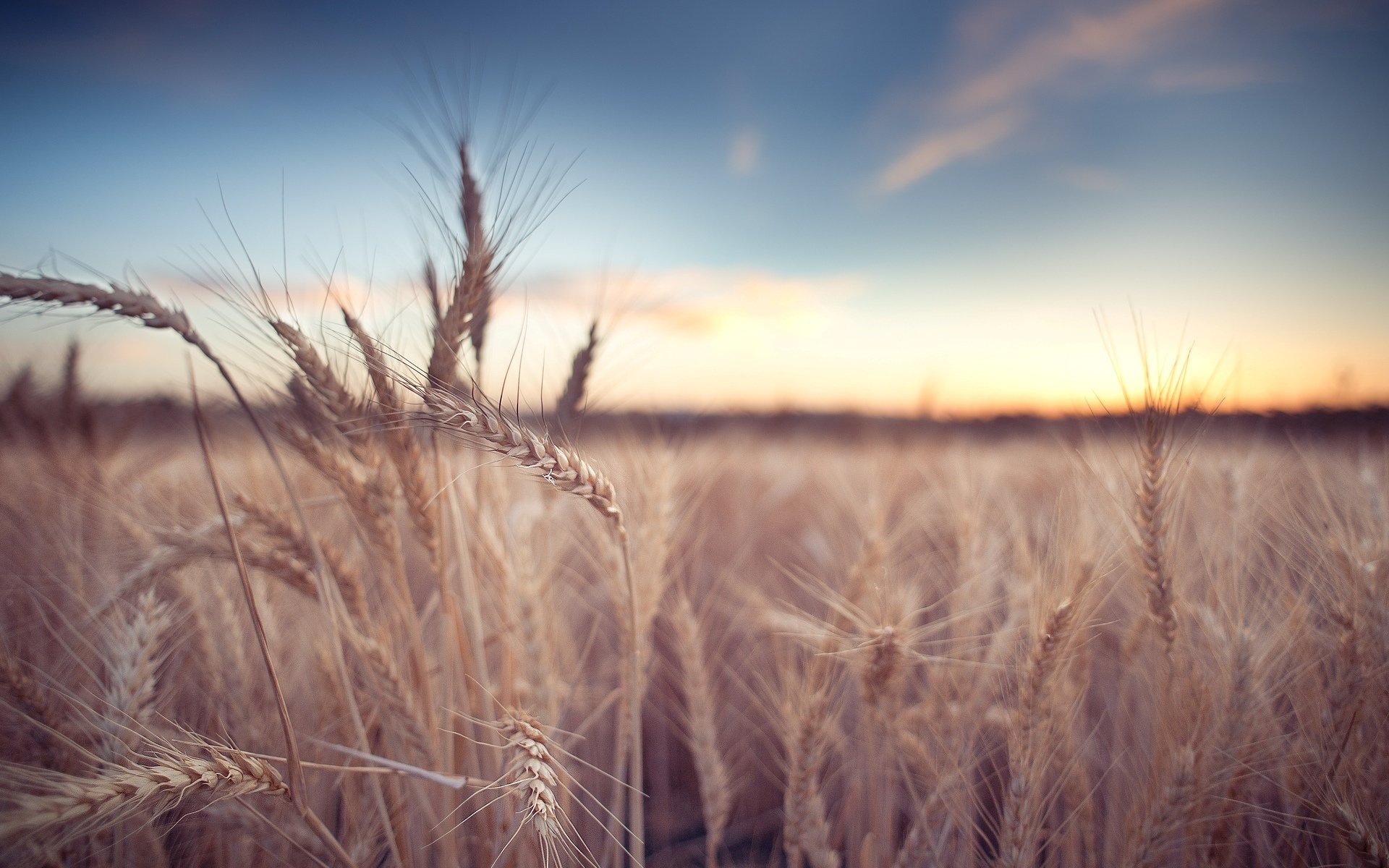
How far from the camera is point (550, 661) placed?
1.37 metres

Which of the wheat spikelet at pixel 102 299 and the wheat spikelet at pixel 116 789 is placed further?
the wheat spikelet at pixel 102 299

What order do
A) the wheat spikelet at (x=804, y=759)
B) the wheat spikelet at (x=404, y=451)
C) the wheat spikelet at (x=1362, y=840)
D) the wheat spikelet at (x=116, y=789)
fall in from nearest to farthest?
the wheat spikelet at (x=116, y=789)
the wheat spikelet at (x=404, y=451)
the wheat spikelet at (x=1362, y=840)
the wheat spikelet at (x=804, y=759)

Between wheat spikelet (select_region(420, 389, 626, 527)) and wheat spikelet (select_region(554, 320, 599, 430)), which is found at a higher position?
wheat spikelet (select_region(554, 320, 599, 430))

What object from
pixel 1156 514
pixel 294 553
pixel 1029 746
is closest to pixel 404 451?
pixel 294 553

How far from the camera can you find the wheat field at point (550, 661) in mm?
935

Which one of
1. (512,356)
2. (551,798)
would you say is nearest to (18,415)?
(512,356)

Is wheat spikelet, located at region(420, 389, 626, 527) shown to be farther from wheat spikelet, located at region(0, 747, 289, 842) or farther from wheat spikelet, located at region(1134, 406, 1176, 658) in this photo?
wheat spikelet, located at region(1134, 406, 1176, 658)

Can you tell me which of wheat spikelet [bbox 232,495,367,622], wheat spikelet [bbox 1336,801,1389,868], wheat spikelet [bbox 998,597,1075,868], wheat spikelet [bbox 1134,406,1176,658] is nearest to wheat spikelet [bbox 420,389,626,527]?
wheat spikelet [bbox 232,495,367,622]

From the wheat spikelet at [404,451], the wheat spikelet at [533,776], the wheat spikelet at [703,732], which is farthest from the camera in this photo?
the wheat spikelet at [703,732]

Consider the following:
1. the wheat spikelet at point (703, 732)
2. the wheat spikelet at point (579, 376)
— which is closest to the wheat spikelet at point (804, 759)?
the wheat spikelet at point (703, 732)

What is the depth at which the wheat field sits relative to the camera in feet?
3.07

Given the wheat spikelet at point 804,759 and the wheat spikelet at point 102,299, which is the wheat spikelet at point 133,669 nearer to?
the wheat spikelet at point 102,299

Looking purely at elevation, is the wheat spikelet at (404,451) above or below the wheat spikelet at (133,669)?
above

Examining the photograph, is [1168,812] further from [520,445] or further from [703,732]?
[520,445]
